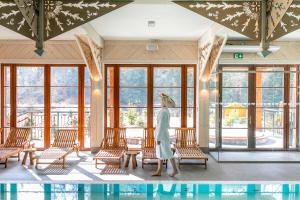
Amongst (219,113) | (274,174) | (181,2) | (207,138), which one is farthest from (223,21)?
(207,138)

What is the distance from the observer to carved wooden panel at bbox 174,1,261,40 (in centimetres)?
398

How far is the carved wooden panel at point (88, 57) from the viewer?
780cm

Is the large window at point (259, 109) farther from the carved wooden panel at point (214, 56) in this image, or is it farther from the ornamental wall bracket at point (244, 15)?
the ornamental wall bracket at point (244, 15)

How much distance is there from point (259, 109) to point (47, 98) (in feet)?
22.0

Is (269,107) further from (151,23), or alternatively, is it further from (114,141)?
(114,141)

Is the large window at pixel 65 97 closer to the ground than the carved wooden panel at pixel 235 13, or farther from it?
closer to the ground

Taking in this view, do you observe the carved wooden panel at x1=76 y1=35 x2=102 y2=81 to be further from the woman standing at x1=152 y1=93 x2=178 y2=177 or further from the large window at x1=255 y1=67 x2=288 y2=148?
the large window at x1=255 y1=67 x2=288 y2=148

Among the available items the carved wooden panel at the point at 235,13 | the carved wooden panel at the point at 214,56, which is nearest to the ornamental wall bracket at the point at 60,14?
the carved wooden panel at the point at 235,13

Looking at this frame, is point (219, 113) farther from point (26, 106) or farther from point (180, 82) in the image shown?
point (26, 106)

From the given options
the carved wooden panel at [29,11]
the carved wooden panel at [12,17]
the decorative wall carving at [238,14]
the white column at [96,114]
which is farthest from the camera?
the white column at [96,114]

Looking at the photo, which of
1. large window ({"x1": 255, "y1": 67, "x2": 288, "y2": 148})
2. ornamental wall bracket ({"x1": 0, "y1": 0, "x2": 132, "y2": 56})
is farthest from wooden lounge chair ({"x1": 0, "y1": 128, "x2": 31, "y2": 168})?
large window ({"x1": 255, "y1": 67, "x2": 288, "y2": 148})

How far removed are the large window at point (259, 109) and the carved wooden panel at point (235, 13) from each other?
4.59 meters

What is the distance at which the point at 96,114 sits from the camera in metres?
9.15

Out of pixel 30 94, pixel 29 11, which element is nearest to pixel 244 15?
pixel 29 11
